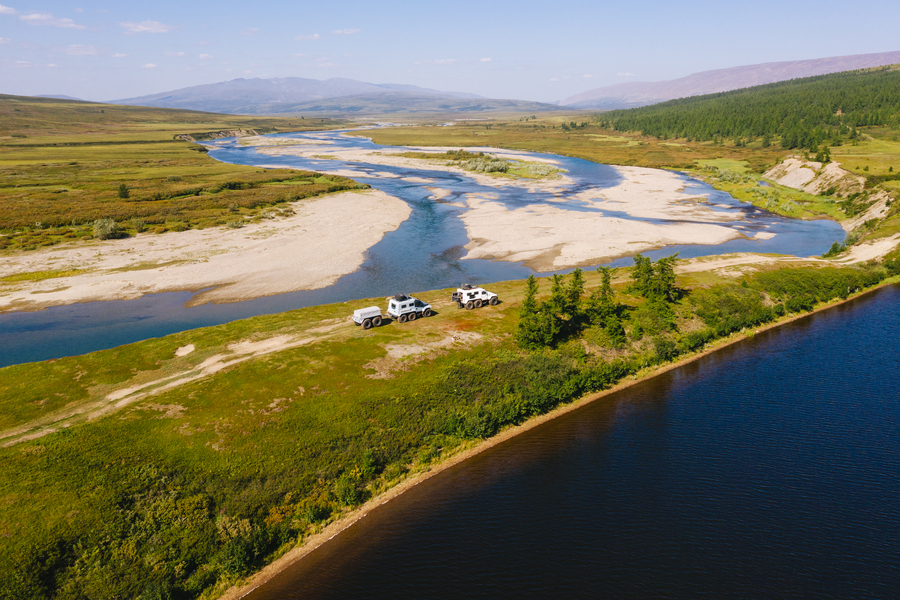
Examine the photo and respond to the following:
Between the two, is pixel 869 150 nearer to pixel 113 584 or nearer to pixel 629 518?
pixel 629 518

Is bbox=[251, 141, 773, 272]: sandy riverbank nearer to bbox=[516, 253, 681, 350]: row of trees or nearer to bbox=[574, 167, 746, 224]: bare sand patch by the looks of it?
bbox=[574, 167, 746, 224]: bare sand patch

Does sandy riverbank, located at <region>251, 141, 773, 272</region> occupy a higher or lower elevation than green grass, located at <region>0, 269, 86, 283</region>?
higher

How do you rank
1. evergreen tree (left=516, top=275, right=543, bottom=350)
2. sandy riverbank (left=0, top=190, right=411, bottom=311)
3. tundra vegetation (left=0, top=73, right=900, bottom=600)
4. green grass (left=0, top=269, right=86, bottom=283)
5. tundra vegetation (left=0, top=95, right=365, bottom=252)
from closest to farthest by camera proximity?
Result: tundra vegetation (left=0, top=73, right=900, bottom=600)
evergreen tree (left=516, top=275, right=543, bottom=350)
sandy riverbank (left=0, top=190, right=411, bottom=311)
green grass (left=0, top=269, right=86, bottom=283)
tundra vegetation (left=0, top=95, right=365, bottom=252)

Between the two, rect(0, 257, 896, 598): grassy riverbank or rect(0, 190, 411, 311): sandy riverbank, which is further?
rect(0, 190, 411, 311): sandy riverbank

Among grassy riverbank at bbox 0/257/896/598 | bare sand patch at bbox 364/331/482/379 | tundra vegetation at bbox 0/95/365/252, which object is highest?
tundra vegetation at bbox 0/95/365/252

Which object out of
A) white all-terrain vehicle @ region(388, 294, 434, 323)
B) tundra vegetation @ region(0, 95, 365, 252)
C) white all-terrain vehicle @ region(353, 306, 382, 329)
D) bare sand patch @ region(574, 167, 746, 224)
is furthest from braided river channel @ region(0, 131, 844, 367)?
tundra vegetation @ region(0, 95, 365, 252)

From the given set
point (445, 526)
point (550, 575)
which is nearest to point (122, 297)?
point (445, 526)

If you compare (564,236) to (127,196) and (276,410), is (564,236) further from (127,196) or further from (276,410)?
(127,196)
